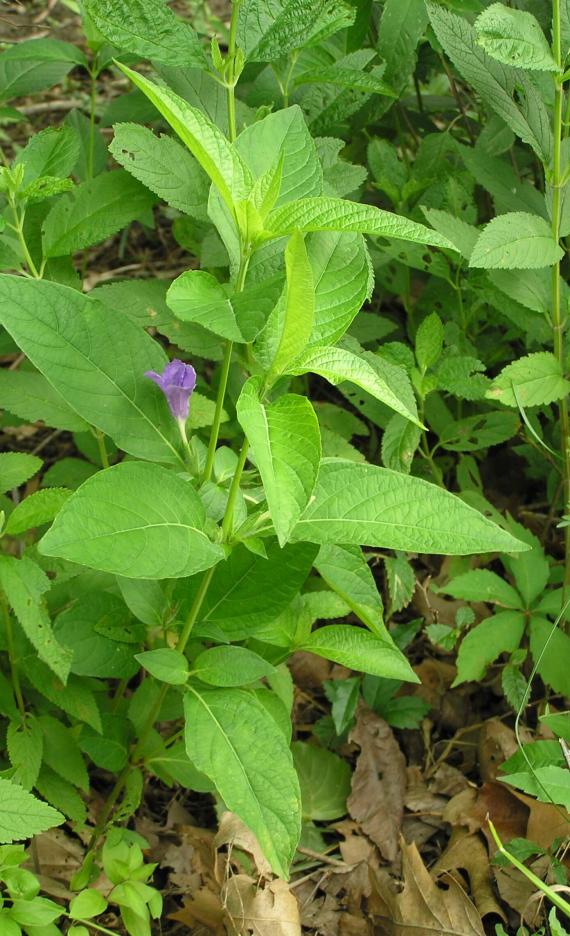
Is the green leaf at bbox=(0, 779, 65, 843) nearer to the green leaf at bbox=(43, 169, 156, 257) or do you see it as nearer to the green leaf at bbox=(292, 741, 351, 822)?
the green leaf at bbox=(292, 741, 351, 822)

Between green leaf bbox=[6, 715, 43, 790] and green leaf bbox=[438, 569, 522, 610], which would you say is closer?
green leaf bbox=[6, 715, 43, 790]

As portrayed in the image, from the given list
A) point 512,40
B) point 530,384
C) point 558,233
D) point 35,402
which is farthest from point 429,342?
point 35,402

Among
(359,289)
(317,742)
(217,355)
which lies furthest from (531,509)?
(359,289)

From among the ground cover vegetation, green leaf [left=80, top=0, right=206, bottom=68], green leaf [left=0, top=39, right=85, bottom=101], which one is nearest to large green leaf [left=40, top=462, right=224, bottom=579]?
the ground cover vegetation

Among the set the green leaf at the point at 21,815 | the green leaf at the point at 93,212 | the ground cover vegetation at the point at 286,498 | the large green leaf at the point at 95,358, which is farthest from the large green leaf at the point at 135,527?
the green leaf at the point at 93,212

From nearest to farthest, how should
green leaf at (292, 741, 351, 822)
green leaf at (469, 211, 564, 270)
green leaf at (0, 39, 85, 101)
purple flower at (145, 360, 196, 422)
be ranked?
purple flower at (145, 360, 196, 422)
green leaf at (469, 211, 564, 270)
green leaf at (292, 741, 351, 822)
green leaf at (0, 39, 85, 101)

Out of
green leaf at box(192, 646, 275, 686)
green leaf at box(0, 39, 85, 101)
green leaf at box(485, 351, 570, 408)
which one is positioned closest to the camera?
green leaf at box(192, 646, 275, 686)

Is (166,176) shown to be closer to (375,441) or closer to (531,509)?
(375,441)

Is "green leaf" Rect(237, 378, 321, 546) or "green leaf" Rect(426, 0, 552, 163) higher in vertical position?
"green leaf" Rect(426, 0, 552, 163)

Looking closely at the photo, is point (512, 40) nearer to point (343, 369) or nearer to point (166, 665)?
point (343, 369)
